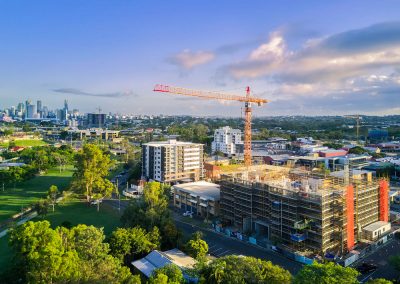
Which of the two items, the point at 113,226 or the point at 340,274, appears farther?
the point at 113,226

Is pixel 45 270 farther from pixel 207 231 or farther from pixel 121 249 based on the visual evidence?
pixel 207 231

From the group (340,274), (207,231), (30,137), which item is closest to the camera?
(340,274)

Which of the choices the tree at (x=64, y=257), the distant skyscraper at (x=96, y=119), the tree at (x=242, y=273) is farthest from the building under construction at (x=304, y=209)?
the distant skyscraper at (x=96, y=119)

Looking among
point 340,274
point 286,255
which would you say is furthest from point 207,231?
point 340,274

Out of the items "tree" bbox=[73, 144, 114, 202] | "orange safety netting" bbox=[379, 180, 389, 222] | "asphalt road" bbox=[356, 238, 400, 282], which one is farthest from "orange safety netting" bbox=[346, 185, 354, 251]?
"tree" bbox=[73, 144, 114, 202]

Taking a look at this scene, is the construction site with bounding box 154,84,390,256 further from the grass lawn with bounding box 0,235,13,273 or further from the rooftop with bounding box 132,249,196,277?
the grass lawn with bounding box 0,235,13,273

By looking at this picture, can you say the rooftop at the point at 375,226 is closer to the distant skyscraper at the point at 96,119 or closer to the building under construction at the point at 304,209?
the building under construction at the point at 304,209

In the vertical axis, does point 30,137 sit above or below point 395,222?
above
